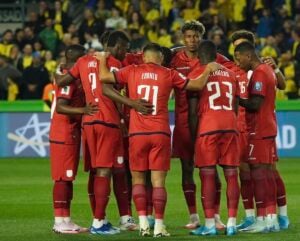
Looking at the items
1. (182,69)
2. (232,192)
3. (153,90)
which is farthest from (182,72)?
(232,192)

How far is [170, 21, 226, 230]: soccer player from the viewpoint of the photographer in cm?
1195

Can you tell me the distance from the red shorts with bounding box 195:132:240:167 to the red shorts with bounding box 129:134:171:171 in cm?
36

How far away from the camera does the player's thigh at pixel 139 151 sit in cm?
1112

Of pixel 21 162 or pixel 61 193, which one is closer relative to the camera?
pixel 61 193

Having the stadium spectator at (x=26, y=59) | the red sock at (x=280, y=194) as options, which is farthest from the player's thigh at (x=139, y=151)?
the stadium spectator at (x=26, y=59)

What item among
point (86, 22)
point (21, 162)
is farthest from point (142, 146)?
point (86, 22)

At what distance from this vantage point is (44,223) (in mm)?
A: 12570

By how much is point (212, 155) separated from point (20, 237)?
7.03 feet

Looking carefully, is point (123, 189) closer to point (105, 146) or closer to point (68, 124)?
point (105, 146)

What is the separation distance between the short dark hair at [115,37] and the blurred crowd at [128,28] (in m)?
12.4

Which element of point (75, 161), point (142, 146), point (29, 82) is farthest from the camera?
point (29, 82)

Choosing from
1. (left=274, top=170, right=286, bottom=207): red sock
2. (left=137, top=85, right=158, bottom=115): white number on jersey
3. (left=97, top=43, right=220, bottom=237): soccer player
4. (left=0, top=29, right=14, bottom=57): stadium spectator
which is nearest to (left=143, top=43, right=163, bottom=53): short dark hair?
(left=97, top=43, right=220, bottom=237): soccer player

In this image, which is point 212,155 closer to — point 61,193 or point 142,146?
point 142,146

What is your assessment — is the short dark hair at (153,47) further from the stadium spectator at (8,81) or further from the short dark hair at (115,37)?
the stadium spectator at (8,81)
